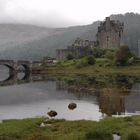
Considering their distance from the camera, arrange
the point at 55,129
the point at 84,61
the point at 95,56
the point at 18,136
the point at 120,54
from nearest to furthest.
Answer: the point at 18,136 < the point at 55,129 < the point at 120,54 < the point at 84,61 < the point at 95,56

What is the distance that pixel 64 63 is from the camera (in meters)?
194

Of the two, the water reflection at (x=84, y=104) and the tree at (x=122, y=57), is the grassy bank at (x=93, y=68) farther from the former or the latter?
the water reflection at (x=84, y=104)

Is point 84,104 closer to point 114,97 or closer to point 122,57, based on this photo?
point 114,97

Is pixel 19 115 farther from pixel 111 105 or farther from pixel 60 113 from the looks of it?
pixel 111 105

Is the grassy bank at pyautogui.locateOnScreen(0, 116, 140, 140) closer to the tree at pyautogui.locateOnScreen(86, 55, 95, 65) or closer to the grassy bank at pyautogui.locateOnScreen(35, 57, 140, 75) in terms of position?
the grassy bank at pyautogui.locateOnScreen(35, 57, 140, 75)

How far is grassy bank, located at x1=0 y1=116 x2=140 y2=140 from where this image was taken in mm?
41781

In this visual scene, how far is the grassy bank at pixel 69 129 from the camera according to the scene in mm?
41781

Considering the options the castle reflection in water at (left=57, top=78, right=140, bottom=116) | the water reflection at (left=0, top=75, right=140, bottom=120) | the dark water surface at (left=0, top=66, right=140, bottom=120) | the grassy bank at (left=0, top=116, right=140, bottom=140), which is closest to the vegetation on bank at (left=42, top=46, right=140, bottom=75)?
the castle reflection in water at (left=57, top=78, right=140, bottom=116)

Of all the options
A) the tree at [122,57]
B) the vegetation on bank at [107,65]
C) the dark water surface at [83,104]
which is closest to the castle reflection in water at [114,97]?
the dark water surface at [83,104]

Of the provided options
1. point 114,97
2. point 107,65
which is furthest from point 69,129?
point 107,65

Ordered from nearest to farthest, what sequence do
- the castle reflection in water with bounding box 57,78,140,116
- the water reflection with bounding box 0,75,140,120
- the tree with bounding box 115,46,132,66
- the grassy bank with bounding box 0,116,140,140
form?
the grassy bank with bounding box 0,116,140,140
the water reflection with bounding box 0,75,140,120
the castle reflection in water with bounding box 57,78,140,116
the tree with bounding box 115,46,132,66

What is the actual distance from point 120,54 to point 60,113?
4001 inches

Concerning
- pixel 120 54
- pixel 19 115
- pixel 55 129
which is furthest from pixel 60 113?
→ pixel 120 54

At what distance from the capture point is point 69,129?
47.0m
